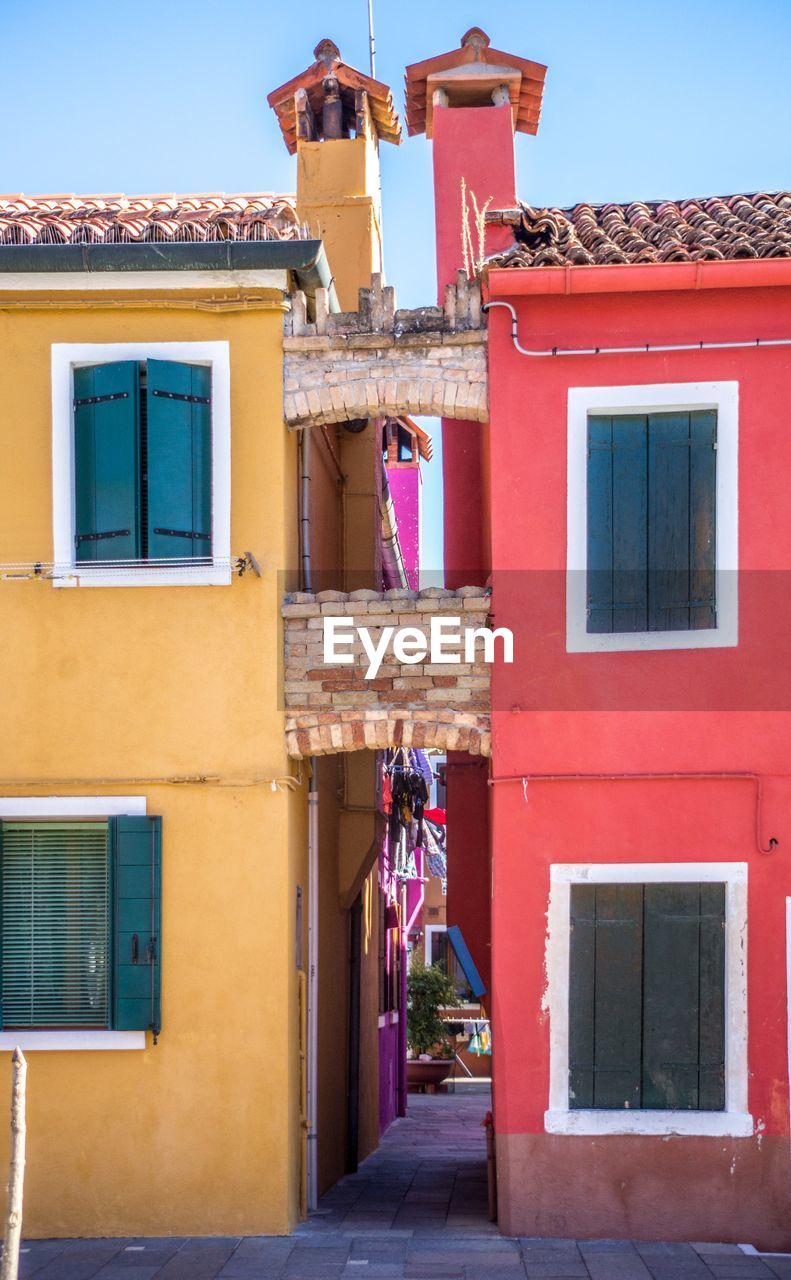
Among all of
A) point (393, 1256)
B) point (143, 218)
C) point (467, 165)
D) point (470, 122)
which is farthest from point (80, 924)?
point (470, 122)

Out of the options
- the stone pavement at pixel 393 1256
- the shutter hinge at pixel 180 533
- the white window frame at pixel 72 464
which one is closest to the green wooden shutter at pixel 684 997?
the stone pavement at pixel 393 1256

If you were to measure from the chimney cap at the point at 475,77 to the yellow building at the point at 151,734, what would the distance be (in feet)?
13.7

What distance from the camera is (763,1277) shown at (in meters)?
9.48

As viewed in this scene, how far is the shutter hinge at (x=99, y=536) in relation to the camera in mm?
11125

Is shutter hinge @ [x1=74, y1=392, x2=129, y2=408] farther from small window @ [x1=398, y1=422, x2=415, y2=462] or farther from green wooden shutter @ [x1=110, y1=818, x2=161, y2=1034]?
small window @ [x1=398, y1=422, x2=415, y2=462]

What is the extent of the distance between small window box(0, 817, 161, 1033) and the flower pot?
14867 mm

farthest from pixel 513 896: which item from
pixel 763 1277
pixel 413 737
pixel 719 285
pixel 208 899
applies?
pixel 719 285

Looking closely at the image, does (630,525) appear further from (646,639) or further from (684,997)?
(684,997)

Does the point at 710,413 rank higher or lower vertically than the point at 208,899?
higher

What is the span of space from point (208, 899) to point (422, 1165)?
5804 mm

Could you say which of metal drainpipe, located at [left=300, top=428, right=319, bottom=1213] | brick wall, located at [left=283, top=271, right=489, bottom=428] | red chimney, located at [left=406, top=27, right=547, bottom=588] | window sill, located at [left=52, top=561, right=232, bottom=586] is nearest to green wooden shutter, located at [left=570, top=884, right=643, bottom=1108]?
metal drainpipe, located at [left=300, top=428, right=319, bottom=1213]

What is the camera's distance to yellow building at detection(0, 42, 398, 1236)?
35.0 feet

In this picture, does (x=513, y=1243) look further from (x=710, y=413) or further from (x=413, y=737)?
(x=710, y=413)

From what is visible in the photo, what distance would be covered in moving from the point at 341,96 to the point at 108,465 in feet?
22.4
